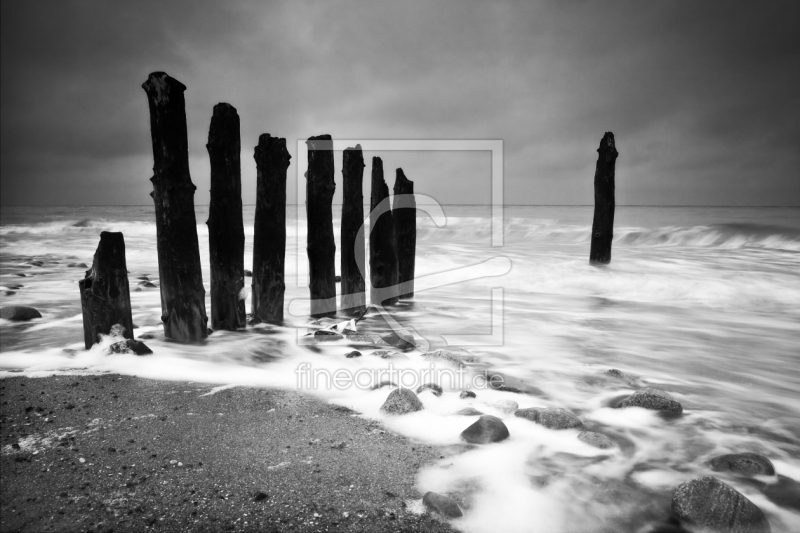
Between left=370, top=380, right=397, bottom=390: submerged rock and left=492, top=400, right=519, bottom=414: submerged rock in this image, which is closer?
left=492, top=400, right=519, bottom=414: submerged rock

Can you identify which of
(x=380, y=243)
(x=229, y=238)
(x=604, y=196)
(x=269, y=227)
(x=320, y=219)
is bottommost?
(x=380, y=243)

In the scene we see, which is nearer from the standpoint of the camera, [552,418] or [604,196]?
[552,418]

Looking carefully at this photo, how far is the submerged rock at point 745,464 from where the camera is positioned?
2.64m

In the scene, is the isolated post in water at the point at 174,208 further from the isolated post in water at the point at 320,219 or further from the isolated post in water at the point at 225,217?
the isolated post in water at the point at 320,219

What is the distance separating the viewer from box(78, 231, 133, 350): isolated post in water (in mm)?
4168

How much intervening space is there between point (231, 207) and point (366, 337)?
2073 millimetres

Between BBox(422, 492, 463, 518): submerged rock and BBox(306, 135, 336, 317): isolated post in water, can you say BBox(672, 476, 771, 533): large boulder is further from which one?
BBox(306, 135, 336, 317): isolated post in water

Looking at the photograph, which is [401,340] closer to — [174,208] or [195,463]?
[174,208]

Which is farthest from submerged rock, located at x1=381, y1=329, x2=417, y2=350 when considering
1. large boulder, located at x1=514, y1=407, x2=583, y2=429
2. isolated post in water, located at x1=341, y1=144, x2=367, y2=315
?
large boulder, located at x1=514, y1=407, x2=583, y2=429

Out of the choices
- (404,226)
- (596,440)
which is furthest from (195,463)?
(404,226)

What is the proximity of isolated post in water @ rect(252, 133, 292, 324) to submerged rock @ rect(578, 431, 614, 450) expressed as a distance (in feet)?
12.6

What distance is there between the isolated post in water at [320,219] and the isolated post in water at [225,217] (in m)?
0.91

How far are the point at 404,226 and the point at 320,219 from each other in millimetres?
2235

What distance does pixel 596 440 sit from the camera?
115 inches
